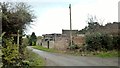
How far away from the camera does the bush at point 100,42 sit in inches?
1204

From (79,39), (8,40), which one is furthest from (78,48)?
(8,40)

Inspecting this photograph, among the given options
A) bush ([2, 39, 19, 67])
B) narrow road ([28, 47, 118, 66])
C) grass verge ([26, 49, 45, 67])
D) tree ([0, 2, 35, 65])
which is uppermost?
tree ([0, 2, 35, 65])

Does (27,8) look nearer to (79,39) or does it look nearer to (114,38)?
(114,38)

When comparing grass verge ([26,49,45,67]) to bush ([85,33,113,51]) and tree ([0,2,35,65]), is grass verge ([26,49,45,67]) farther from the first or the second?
bush ([85,33,113,51])

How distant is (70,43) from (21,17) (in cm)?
2139

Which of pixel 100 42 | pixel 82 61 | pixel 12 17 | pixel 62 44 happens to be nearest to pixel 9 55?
pixel 12 17

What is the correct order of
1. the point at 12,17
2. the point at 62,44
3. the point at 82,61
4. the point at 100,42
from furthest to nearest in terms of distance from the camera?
1. the point at 62,44
2. the point at 100,42
3. the point at 82,61
4. the point at 12,17

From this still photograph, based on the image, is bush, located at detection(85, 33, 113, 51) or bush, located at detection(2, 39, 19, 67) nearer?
bush, located at detection(2, 39, 19, 67)

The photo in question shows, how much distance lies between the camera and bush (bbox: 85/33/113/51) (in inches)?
1204

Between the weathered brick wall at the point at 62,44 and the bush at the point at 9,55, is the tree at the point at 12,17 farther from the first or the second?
the weathered brick wall at the point at 62,44

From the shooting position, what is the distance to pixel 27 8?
709 inches

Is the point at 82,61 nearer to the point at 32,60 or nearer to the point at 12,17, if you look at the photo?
the point at 32,60

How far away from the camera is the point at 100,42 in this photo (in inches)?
1208

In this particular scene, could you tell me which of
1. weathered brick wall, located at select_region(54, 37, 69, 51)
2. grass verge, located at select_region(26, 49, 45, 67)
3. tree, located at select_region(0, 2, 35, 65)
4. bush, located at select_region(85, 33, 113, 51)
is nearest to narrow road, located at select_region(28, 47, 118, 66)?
grass verge, located at select_region(26, 49, 45, 67)
